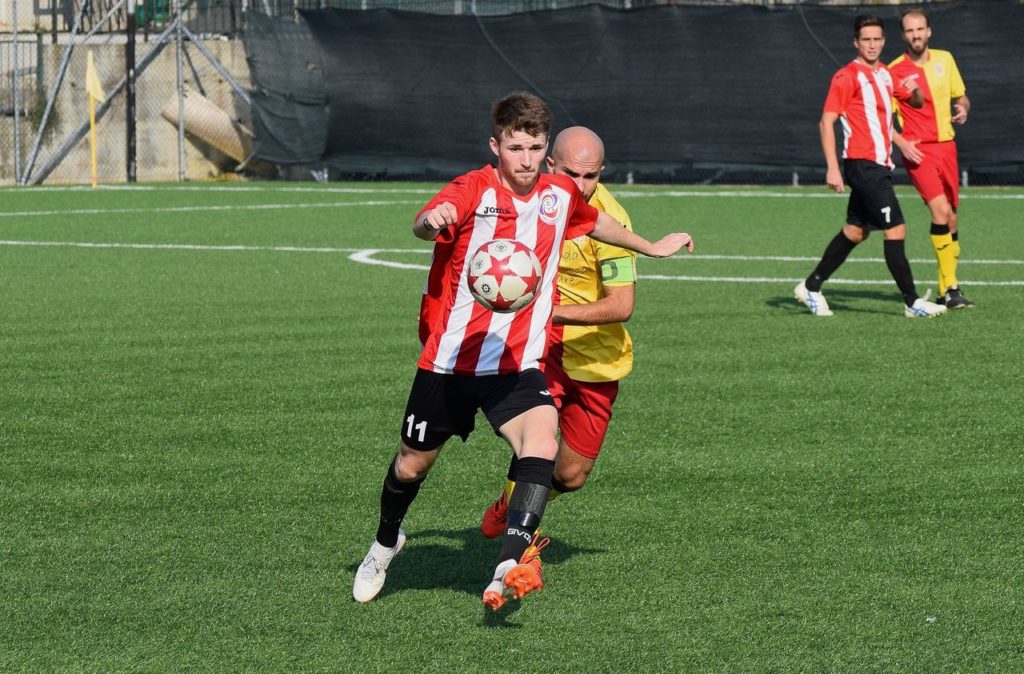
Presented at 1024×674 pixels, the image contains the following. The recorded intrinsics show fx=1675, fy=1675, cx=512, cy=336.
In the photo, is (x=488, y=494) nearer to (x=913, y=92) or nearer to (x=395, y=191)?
(x=913, y=92)

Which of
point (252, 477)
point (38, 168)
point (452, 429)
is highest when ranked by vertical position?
point (452, 429)

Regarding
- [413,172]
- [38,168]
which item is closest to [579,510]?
[413,172]

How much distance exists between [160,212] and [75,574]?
17.4m

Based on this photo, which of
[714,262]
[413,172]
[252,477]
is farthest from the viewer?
[413,172]

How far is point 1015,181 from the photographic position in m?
26.0

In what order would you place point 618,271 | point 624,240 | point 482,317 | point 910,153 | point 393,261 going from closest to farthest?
point 482,317, point 624,240, point 618,271, point 910,153, point 393,261

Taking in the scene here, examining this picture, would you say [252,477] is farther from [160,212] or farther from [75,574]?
[160,212]

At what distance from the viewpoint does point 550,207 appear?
5473 millimetres

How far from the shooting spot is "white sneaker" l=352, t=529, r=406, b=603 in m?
5.41

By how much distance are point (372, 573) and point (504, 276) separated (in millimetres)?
1087

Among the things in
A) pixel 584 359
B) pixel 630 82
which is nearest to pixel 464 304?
pixel 584 359

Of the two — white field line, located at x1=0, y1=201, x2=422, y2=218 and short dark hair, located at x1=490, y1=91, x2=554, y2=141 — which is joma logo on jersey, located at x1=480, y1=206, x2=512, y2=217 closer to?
short dark hair, located at x1=490, y1=91, x2=554, y2=141

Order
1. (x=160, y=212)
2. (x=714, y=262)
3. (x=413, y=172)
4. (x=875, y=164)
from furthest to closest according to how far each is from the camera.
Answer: (x=413, y=172)
(x=160, y=212)
(x=714, y=262)
(x=875, y=164)

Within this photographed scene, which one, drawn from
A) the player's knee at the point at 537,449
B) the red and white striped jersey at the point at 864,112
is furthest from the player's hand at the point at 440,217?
the red and white striped jersey at the point at 864,112
